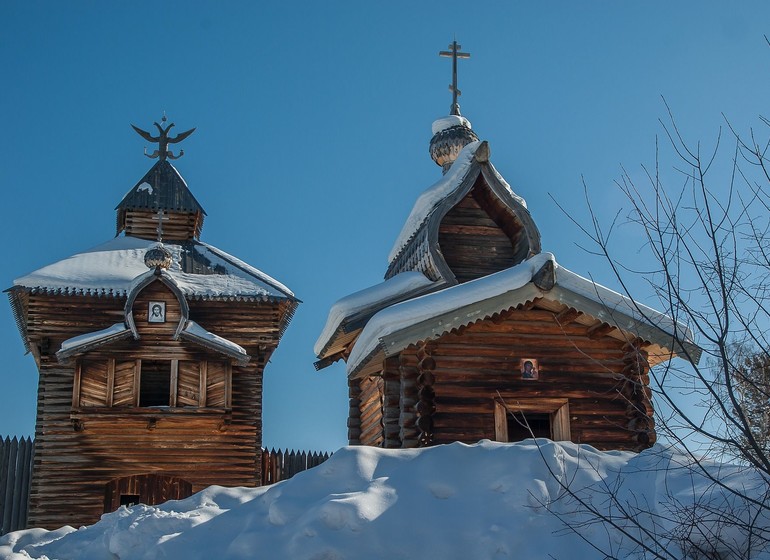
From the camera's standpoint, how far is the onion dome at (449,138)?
18594 mm

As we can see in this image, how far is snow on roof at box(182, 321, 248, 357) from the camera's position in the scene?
22.4m

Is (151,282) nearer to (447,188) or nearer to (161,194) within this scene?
(161,194)

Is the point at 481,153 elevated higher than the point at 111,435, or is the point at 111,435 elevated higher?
the point at 481,153

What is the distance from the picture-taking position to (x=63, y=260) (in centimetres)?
2408

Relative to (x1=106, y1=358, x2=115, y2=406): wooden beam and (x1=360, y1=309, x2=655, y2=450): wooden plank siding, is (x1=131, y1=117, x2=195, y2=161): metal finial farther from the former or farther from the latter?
(x1=360, y1=309, x2=655, y2=450): wooden plank siding

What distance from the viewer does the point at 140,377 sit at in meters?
22.8

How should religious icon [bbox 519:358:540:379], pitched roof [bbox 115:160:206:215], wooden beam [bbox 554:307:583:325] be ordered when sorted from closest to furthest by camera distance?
wooden beam [bbox 554:307:583:325] < religious icon [bbox 519:358:540:379] < pitched roof [bbox 115:160:206:215]

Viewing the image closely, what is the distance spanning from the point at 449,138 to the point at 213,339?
294 inches

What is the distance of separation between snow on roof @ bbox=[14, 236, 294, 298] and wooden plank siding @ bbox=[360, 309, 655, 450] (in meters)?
11.5

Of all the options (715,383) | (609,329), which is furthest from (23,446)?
(715,383)

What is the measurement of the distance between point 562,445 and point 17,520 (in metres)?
16.7

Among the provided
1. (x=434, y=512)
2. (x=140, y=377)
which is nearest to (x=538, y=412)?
(x=434, y=512)

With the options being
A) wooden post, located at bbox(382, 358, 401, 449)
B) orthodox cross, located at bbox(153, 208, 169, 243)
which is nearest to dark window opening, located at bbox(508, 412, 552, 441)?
wooden post, located at bbox(382, 358, 401, 449)

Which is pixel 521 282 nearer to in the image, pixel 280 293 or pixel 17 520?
pixel 280 293
